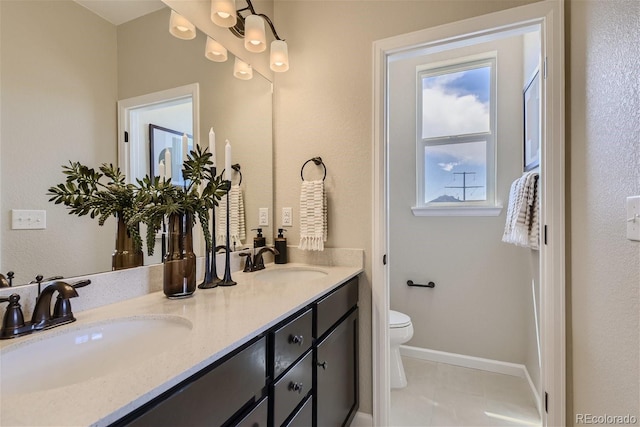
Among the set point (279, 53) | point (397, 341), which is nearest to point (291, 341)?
point (397, 341)

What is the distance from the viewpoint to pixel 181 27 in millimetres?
1353

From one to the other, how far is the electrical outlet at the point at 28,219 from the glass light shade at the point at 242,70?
119cm

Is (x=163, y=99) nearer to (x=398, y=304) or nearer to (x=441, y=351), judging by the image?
(x=398, y=304)

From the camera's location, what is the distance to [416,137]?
8.41 ft

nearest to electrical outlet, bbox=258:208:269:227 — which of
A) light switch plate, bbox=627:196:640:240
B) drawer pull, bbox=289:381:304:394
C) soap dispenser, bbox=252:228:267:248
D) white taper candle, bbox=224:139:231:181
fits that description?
soap dispenser, bbox=252:228:267:248

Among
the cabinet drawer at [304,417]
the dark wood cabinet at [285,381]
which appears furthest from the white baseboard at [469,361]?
the cabinet drawer at [304,417]

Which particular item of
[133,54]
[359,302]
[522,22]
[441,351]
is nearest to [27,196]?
[133,54]

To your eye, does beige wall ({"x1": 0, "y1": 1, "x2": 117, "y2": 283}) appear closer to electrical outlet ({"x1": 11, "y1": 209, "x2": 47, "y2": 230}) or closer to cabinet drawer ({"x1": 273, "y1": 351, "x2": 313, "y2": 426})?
electrical outlet ({"x1": 11, "y1": 209, "x2": 47, "y2": 230})

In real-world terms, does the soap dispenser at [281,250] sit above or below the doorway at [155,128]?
below

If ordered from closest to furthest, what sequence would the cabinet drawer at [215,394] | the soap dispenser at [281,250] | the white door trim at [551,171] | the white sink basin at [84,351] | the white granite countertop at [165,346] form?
the white granite countertop at [165,346]
the cabinet drawer at [215,394]
the white sink basin at [84,351]
the white door trim at [551,171]
the soap dispenser at [281,250]

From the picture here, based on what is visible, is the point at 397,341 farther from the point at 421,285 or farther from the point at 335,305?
the point at 335,305

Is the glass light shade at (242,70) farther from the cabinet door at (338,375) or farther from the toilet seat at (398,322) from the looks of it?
the toilet seat at (398,322)

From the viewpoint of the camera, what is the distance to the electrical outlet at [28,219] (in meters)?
0.84

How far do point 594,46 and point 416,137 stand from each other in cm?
146
